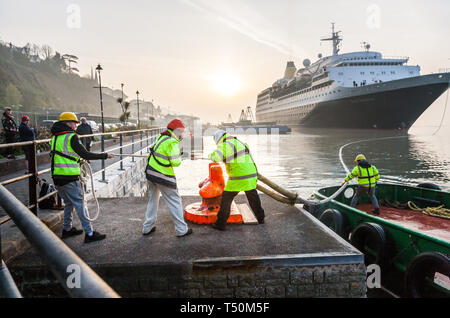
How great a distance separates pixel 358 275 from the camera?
388 cm

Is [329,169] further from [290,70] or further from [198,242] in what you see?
[290,70]

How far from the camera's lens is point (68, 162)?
439cm

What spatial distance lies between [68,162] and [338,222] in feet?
18.6

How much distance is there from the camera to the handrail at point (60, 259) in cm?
118

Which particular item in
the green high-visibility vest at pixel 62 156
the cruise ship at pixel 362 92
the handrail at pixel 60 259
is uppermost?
the cruise ship at pixel 362 92

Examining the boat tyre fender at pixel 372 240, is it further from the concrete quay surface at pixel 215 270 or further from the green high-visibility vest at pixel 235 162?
the green high-visibility vest at pixel 235 162

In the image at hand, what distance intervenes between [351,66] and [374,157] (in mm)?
36263

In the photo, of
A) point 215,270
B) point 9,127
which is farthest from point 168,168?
point 9,127

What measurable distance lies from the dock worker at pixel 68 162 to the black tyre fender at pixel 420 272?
5.14 metres

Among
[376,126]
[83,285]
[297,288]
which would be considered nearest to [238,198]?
[297,288]

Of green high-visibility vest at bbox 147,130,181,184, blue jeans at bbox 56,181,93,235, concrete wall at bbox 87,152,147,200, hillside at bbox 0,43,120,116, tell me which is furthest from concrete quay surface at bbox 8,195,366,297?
hillside at bbox 0,43,120,116

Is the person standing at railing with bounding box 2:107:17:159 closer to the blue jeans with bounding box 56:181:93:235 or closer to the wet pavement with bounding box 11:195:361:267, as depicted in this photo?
the wet pavement with bounding box 11:195:361:267

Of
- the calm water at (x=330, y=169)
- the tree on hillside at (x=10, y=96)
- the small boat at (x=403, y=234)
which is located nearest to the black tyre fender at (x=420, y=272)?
the small boat at (x=403, y=234)
